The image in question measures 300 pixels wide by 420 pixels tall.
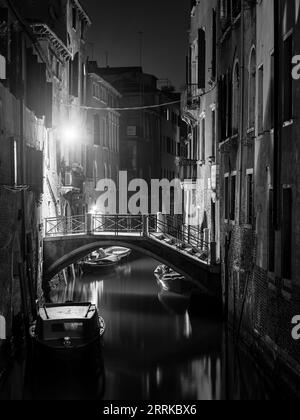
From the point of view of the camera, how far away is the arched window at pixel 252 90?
19.5 meters

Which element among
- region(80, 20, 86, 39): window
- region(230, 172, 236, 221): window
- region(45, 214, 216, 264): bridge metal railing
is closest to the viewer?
region(230, 172, 236, 221): window

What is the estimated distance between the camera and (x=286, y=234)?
594 inches

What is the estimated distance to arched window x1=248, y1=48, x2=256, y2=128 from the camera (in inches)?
766

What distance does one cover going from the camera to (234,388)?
56.1 ft

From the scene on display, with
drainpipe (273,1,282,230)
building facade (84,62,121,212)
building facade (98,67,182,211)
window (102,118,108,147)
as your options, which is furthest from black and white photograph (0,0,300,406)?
building facade (98,67,182,211)

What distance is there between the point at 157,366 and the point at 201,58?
15219mm

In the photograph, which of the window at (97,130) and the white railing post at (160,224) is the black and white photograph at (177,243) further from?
the window at (97,130)

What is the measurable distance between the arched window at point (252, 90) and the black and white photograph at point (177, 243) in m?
0.08

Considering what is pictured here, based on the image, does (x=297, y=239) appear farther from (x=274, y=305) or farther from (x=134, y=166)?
(x=134, y=166)

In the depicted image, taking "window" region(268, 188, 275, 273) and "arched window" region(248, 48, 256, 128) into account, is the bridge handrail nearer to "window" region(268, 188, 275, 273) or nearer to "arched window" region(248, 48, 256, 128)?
"arched window" region(248, 48, 256, 128)

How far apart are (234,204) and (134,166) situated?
114 ft

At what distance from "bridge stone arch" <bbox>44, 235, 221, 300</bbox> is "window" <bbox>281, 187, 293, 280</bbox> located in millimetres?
10276

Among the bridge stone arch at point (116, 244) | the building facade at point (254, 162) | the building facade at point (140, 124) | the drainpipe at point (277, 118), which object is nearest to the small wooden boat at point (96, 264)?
the bridge stone arch at point (116, 244)
